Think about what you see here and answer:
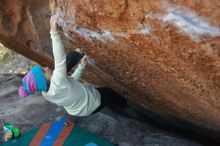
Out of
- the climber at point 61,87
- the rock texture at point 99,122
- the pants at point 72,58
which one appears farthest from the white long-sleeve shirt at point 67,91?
the rock texture at point 99,122

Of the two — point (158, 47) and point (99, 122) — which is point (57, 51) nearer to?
point (158, 47)

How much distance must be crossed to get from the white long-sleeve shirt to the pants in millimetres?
104

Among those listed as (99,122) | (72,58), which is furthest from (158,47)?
(99,122)

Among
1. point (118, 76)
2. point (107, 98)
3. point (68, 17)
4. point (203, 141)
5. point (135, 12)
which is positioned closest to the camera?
point (135, 12)

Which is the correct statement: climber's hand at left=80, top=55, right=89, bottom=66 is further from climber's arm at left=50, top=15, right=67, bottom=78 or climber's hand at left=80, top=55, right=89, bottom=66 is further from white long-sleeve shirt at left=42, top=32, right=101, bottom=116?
climber's arm at left=50, top=15, right=67, bottom=78

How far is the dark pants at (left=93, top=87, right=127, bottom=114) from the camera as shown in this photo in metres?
4.42

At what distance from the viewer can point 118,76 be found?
4.16 metres

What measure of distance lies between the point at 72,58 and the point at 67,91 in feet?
1.45

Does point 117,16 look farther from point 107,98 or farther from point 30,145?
point 30,145

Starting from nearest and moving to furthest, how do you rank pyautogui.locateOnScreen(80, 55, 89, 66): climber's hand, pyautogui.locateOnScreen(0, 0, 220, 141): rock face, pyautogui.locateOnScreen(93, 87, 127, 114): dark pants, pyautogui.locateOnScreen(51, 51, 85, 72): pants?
pyautogui.locateOnScreen(0, 0, 220, 141): rock face, pyautogui.locateOnScreen(51, 51, 85, 72): pants, pyautogui.locateOnScreen(80, 55, 89, 66): climber's hand, pyautogui.locateOnScreen(93, 87, 127, 114): dark pants

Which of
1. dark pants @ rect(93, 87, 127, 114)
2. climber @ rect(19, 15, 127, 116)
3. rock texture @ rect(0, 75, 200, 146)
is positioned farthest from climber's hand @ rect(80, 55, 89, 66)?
rock texture @ rect(0, 75, 200, 146)

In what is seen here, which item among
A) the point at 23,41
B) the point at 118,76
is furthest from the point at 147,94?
the point at 23,41

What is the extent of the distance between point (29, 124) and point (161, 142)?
1836mm

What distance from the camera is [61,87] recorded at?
3701 millimetres
